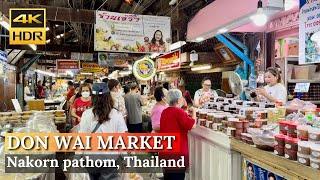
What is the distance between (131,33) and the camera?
28.8 feet

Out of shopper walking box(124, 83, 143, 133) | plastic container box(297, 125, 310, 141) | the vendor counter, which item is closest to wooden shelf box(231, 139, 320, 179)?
the vendor counter

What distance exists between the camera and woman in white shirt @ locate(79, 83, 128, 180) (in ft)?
12.2

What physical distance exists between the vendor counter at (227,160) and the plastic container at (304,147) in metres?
0.10

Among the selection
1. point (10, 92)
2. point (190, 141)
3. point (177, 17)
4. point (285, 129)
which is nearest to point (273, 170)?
point (285, 129)

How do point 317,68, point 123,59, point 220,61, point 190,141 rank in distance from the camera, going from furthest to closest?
point 123,59 < point 220,61 < point 317,68 < point 190,141

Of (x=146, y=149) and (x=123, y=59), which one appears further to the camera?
(x=123, y=59)

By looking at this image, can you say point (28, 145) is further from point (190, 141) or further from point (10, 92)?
point (10, 92)

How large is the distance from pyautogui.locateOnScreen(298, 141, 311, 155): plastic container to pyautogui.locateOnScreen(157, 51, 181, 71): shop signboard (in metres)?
9.74

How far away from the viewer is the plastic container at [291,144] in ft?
9.14

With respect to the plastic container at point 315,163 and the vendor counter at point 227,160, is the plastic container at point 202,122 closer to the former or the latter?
the vendor counter at point 227,160

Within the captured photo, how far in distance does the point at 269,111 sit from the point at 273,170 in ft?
3.05

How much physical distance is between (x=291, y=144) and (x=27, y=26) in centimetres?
641

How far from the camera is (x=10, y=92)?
1473 centimetres

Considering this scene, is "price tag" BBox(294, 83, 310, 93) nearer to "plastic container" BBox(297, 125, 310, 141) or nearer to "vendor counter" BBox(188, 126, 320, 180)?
"vendor counter" BBox(188, 126, 320, 180)
